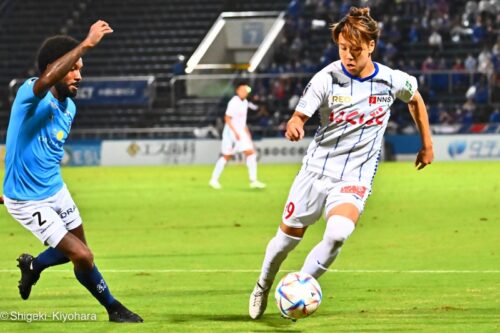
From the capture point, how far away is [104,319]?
933 cm

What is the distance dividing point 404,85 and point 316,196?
1120mm

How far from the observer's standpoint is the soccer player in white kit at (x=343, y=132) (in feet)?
28.2

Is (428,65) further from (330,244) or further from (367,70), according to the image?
(330,244)

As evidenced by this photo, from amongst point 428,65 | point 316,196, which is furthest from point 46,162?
point 428,65

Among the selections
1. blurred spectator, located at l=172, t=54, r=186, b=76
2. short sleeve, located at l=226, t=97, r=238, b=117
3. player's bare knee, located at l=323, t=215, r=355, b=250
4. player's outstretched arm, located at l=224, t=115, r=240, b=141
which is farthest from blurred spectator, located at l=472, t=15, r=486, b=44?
player's bare knee, located at l=323, t=215, r=355, b=250

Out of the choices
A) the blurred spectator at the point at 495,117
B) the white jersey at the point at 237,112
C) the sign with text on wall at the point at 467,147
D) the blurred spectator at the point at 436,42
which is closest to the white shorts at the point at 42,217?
the white jersey at the point at 237,112

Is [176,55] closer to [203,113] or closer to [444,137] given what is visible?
[203,113]

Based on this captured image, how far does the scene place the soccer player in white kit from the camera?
28.2 feet

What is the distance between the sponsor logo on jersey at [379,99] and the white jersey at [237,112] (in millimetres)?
18858

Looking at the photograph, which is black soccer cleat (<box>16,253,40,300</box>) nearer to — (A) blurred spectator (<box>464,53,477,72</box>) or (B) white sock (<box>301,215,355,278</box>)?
(B) white sock (<box>301,215,355,278</box>)

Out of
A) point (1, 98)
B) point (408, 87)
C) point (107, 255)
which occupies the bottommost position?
point (1, 98)

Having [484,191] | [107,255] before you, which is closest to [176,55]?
[484,191]

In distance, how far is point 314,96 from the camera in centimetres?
862

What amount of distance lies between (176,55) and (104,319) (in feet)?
131
